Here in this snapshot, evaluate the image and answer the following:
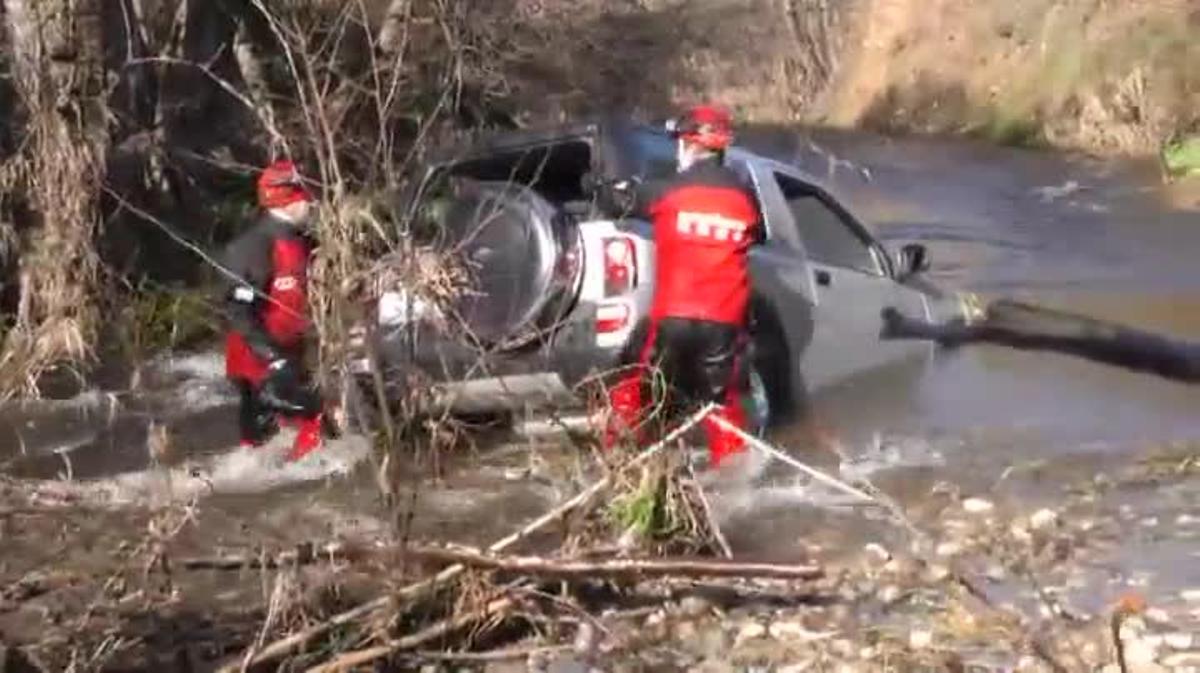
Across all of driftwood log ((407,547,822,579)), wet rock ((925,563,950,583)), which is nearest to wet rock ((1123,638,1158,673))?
wet rock ((925,563,950,583))

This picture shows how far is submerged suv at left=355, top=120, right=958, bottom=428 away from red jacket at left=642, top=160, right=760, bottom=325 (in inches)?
7.1

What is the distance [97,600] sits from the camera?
7555 millimetres

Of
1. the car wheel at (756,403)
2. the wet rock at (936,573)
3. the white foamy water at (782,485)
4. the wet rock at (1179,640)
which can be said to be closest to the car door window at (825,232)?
the car wheel at (756,403)

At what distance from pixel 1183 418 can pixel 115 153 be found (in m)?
7.28

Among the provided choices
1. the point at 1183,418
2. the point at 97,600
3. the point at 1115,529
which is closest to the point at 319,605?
the point at 97,600

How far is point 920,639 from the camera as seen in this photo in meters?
7.69

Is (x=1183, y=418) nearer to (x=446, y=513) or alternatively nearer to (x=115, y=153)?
(x=446, y=513)

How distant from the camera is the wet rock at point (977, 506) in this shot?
32.5 ft

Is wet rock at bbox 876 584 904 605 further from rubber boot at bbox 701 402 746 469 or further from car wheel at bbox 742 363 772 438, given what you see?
car wheel at bbox 742 363 772 438

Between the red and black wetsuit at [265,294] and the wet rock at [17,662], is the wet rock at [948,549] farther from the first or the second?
the wet rock at [17,662]

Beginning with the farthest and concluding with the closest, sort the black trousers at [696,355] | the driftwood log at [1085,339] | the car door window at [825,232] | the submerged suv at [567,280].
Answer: the driftwood log at [1085,339]
the car door window at [825,232]
the black trousers at [696,355]
the submerged suv at [567,280]

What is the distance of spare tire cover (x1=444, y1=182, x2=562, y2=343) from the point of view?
1016 centimetres

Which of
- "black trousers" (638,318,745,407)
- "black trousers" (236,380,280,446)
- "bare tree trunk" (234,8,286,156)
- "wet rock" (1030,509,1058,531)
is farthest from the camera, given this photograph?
"bare tree trunk" (234,8,286,156)

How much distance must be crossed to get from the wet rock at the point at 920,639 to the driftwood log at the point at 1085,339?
→ 5815 mm
